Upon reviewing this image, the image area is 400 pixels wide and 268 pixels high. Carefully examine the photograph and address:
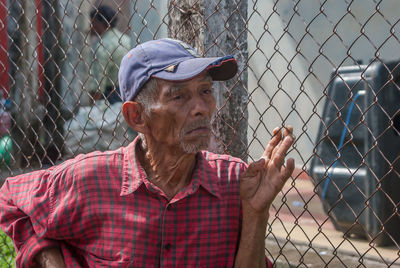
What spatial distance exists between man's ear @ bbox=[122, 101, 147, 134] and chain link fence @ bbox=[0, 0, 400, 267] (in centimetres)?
73

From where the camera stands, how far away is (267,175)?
2055 millimetres

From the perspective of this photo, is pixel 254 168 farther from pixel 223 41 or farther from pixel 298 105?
pixel 298 105

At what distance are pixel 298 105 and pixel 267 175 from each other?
5.61 metres

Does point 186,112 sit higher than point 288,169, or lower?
higher

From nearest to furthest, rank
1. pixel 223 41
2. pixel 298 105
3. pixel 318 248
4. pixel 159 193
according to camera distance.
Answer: pixel 159 193
pixel 223 41
pixel 318 248
pixel 298 105

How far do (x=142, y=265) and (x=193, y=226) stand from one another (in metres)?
0.22

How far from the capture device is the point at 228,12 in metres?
2.88

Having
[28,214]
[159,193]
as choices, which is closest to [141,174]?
[159,193]

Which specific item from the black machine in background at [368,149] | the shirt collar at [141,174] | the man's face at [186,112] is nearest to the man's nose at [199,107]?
the man's face at [186,112]

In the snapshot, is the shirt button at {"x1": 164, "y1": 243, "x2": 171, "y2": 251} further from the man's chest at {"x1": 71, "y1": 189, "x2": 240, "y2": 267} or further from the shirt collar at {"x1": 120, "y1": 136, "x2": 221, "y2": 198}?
the shirt collar at {"x1": 120, "y1": 136, "x2": 221, "y2": 198}

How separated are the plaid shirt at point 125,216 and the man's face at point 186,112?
164 mm

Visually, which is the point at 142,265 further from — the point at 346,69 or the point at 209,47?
the point at 346,69

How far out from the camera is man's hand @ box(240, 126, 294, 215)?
6.66ft

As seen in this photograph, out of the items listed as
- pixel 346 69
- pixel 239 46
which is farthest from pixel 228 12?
pixel 346 69
